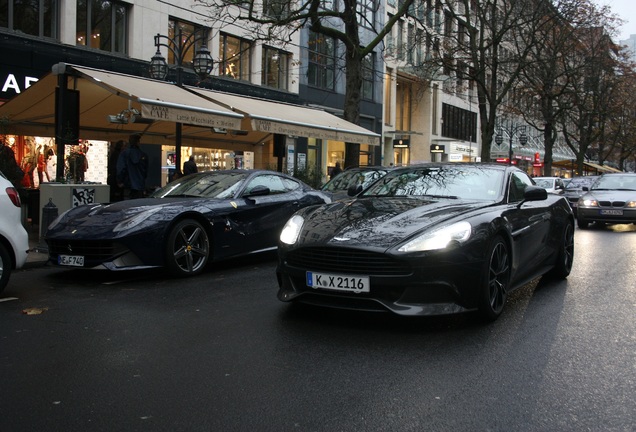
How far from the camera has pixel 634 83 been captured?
42.4 m

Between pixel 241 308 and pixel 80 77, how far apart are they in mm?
8204

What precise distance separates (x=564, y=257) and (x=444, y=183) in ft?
7.38

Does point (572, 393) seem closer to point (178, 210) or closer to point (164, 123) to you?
point (178, 210)

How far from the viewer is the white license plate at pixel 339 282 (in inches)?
185

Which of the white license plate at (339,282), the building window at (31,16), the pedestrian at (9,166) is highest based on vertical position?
the building window at (31,16)

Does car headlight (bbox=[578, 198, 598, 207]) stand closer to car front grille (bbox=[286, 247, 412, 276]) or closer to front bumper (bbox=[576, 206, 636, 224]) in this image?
front bumper (bbox=[576, 206, 636, 224])

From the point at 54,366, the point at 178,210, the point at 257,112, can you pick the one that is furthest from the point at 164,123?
the point at 54,366

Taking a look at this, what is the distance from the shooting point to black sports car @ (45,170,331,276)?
274 inches

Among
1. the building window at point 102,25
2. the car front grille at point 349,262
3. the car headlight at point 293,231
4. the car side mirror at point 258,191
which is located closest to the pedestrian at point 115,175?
the car side mirror at point 258,191

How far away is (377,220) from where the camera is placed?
5.16m

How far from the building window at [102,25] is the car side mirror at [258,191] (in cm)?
1312

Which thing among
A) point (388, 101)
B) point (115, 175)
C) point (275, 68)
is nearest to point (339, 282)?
point (115, 175)

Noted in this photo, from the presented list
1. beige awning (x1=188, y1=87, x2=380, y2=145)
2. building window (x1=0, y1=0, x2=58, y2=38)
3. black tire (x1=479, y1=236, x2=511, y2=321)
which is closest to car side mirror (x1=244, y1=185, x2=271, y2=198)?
black tire (x1=479, y1=236, x2=511, y2=321)

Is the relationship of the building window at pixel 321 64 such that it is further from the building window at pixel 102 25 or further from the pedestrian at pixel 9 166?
the pedestrian at pixel 9 166
